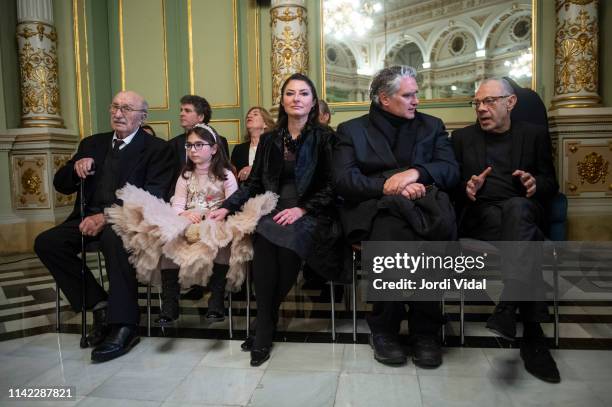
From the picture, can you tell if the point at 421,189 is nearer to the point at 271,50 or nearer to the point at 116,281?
the point at 116,281

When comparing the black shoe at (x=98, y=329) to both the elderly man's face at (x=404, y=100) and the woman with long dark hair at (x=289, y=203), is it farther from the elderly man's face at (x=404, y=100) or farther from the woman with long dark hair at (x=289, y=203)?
the elderly man's face at (x=404, y=100)

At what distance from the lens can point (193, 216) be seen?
2.61 metres

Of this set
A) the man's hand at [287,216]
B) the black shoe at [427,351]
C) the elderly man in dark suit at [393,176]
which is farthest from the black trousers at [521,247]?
the man's hand at [287,216]

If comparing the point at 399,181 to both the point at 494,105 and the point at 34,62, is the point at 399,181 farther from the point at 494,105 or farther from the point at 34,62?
the point at 34,62

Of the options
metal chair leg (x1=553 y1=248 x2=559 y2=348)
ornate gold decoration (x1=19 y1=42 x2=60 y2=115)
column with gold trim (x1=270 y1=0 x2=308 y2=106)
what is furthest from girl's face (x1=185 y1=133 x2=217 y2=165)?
ornate gold decoration (x1=19 y1=42 x2=60 y2=115)

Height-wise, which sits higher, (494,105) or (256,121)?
(256,121)

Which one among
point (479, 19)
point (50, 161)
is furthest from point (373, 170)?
point (50, 161)

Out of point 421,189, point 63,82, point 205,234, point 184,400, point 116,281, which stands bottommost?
point 184,400

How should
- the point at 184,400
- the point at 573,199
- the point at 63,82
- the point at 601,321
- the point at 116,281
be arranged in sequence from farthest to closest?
the point at 63,82 → the point at 573,199 → the point at 601,321 → the point at 116,281 → the point at 184,400

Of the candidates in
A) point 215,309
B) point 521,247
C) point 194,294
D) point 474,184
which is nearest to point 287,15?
point 194,294

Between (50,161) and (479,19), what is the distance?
4.73m

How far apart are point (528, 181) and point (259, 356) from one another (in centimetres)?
154

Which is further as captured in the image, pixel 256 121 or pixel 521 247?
pixel 256 121

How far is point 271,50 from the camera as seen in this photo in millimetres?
5418
